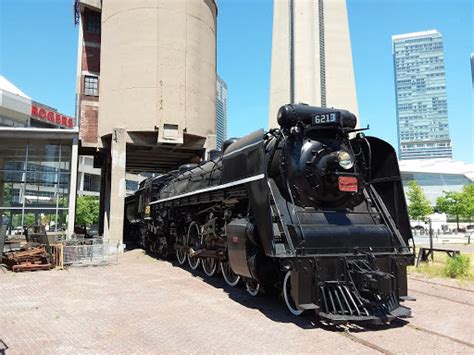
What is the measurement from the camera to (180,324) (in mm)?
6016

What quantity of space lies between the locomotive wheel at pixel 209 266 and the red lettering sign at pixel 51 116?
166 feet

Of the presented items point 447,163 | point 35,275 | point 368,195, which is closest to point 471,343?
point 368,195

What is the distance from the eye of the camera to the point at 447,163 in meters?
103

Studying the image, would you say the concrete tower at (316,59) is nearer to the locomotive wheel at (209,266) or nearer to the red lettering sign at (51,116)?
the red lettering sign at (51,116)

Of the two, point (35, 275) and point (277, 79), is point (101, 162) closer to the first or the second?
point (35, 275)

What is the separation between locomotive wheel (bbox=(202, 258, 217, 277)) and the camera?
1019 cm

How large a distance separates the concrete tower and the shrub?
6628 centimetres

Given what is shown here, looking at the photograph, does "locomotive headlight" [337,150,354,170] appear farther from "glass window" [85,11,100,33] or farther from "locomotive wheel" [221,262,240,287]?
"glass window" [85,11,100,33]

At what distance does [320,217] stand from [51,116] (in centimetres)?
5827

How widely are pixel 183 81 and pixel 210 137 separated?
352cm

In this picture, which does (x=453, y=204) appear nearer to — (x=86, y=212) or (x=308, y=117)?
(x=308, y=117)

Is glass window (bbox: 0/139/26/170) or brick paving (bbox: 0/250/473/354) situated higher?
glass window (bbox: 0/139/26/170)

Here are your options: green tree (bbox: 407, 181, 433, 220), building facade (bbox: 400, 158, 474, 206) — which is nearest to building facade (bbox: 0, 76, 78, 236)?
green tree (bbox: 407, 181, 433, 220)

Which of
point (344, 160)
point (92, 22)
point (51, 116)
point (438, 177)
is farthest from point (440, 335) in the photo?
point (438, 177)
